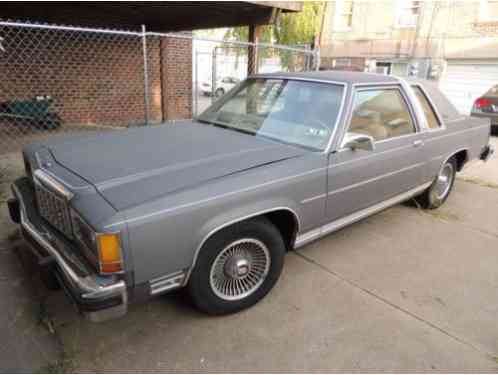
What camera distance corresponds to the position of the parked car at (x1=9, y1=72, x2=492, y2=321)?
2041 mm

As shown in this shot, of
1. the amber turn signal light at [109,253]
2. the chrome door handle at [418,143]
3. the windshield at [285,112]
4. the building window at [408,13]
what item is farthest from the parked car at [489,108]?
the amber turn signal light at [109,253]

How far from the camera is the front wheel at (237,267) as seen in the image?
7.83 feet

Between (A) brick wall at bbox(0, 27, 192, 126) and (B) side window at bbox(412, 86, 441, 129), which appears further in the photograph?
(A) brick wall at bbox(0, 27, 192, 126)

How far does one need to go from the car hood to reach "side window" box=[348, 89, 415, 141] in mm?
778

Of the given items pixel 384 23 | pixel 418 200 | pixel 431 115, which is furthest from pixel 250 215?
pixel 384 23

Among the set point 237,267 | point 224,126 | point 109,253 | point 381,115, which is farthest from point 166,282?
point 381,115

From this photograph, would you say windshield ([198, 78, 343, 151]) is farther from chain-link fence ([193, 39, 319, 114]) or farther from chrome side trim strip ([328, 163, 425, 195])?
chain-link fence ([193, 39, 319, 114])

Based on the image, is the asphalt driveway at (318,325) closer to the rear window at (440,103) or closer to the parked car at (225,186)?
the parked car at (225,186)

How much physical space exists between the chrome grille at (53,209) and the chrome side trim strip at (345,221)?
163 centimetres

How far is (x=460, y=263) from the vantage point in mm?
3480

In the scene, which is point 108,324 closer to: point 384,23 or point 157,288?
point 157,288

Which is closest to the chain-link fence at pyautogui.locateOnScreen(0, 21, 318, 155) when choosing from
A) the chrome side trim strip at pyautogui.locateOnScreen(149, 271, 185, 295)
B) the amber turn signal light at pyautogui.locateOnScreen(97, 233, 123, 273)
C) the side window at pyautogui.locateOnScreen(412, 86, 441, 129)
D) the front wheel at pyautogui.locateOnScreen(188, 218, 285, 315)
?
the side window at pyautogui.locateOnScreen(412, 86, 441, 129)

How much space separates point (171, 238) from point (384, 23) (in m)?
20.2

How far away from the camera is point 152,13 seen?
779 centimetres
